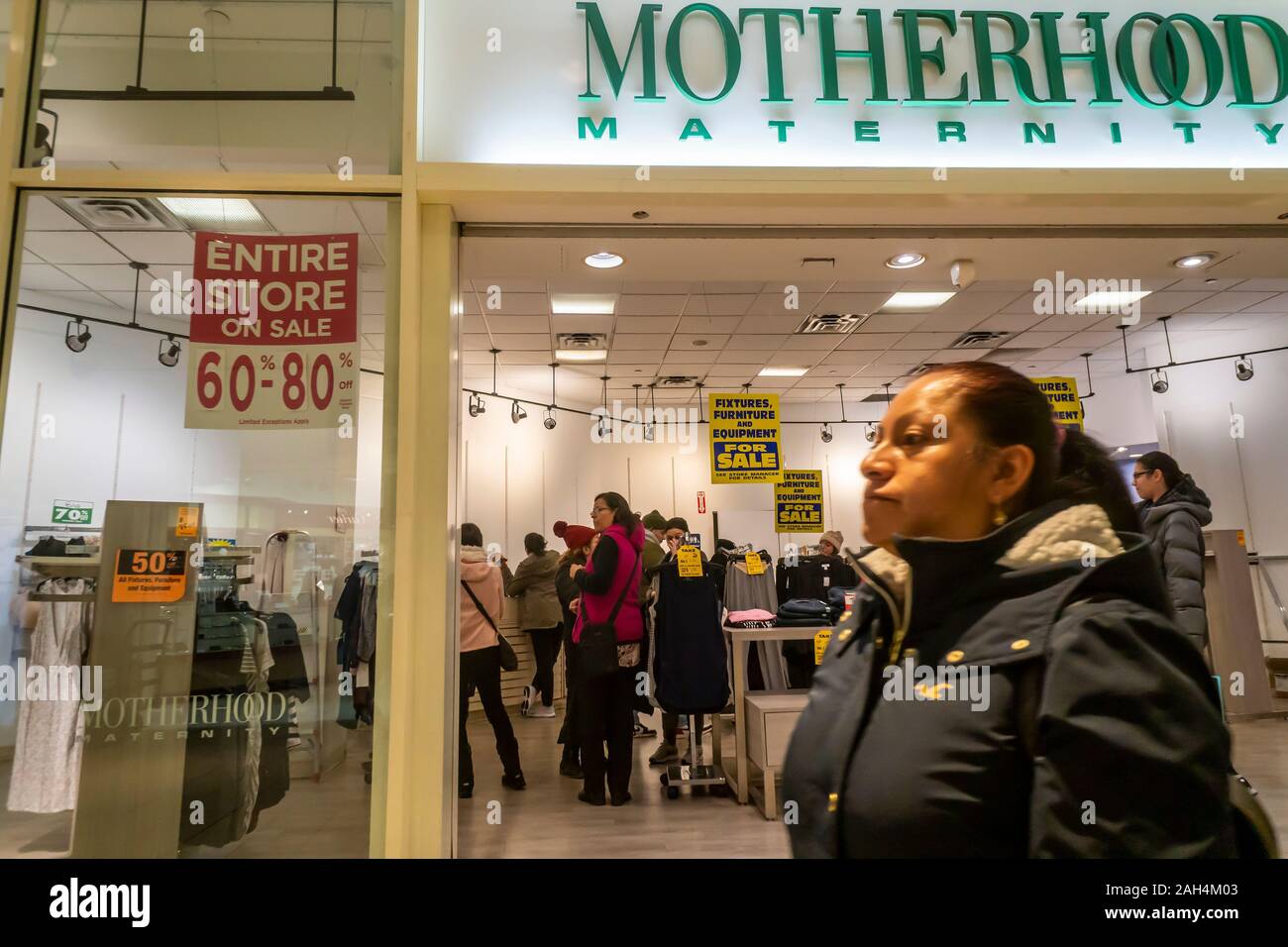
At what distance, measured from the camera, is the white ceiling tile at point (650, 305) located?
656 cm

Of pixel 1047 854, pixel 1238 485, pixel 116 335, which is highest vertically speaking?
pixel 116 335

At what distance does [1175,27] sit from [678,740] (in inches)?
196

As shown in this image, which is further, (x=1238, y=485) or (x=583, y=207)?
(x=1238, y=485)

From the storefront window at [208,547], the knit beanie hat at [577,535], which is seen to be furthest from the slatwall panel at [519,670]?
the storefront window at [208,547]

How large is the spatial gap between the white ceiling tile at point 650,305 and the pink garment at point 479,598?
3.21 m

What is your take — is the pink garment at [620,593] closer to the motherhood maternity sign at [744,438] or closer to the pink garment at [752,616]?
the pink garment at [752,616]

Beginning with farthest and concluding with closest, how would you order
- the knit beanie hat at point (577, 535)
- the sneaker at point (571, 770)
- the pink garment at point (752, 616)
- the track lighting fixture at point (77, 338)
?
the sneaker at point (571, 770) < the knit beanie hat at point (577, 535) < the pink garment at point (752, 616) < the track lighting fixture at point (77, 338)

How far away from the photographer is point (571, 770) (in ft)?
15.0

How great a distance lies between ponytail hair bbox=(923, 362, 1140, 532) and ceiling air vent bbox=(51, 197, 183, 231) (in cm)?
268

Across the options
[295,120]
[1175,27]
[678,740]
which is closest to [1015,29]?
[1175,27]

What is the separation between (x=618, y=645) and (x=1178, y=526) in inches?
114

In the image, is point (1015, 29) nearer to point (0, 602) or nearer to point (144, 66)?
point (144, 66)

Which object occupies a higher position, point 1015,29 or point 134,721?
point 1015,29

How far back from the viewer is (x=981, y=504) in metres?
1.51
